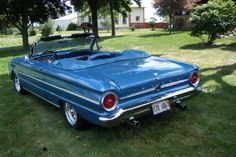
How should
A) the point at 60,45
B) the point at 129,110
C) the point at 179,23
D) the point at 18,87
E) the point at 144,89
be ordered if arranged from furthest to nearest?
the point at 179,23 < the point at 18,87 < the point at 60,45 < the point at 144,89 < the point at 129,110

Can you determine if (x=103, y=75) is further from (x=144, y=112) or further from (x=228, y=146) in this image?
(x=228, y=146)

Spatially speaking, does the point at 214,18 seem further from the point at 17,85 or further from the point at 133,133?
the point at 133,133

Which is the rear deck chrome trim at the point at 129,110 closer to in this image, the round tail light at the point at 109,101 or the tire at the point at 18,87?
the round tail light at the point at 109,101

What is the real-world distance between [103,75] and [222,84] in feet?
12.0

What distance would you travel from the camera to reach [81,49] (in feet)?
20.2

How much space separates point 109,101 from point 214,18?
10.2 metres

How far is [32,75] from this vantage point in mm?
5734

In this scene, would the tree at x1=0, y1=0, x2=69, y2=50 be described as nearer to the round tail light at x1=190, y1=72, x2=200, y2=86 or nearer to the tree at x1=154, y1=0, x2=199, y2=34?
the tree at x1=154, y1=0, x2=199, y2=34

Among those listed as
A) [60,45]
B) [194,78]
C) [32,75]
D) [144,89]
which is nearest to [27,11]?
[60,45]

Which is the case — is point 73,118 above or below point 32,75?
below

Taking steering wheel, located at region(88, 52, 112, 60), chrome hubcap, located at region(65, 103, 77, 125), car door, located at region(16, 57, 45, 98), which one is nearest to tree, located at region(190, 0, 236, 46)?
steering wheel, located at region(88, 52, 112, 60)

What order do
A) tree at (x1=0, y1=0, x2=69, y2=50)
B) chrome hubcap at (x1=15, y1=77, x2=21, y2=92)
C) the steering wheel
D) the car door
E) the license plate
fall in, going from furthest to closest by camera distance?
tree at (x1=0, y1=0, x2=69, y2=50)
chrome hubcap at (x1=15, y1=77, x2=21, y2=92)
the car door
the steering wheel
the license plate

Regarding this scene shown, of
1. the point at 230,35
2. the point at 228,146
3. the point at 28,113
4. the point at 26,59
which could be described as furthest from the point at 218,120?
the point at 230,35

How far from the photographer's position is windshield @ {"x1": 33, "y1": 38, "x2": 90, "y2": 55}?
5.99 meters
